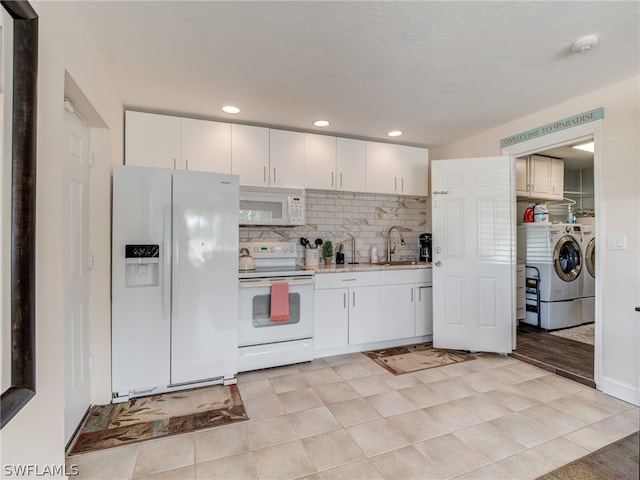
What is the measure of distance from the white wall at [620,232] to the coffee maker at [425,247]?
1.72m

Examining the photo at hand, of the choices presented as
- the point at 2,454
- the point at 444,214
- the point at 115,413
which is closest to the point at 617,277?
the point at 444,214

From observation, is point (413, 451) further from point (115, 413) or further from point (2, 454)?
point (115, 413)

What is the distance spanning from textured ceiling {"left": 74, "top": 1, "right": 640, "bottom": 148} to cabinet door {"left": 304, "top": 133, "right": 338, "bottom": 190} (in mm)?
449

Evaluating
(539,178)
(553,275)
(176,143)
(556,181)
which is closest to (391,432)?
(176,143)

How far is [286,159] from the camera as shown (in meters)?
3.33

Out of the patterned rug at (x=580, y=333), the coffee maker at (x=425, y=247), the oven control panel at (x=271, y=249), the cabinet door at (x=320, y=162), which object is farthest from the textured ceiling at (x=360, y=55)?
the patterned rug at (x=580, y=333)

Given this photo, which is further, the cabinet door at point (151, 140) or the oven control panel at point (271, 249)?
the oven control panel at point (271, 249)

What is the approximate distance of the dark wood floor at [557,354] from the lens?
2.76 metres

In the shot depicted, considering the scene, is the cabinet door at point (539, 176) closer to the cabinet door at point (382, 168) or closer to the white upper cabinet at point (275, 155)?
the white upper cabinet at point (275, 155)

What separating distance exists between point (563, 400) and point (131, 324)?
10.6ft

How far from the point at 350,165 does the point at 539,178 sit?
263 cm

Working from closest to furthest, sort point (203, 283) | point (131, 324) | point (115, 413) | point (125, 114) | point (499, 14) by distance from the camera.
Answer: point (499, 14)
point (115, 413)
point (131, 324)
point (203, 283)
point (125, 114)

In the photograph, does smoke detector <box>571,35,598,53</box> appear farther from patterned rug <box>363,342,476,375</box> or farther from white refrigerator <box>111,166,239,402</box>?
patterned rug <box>363,342,476,375</box>

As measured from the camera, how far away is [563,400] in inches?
92.7
